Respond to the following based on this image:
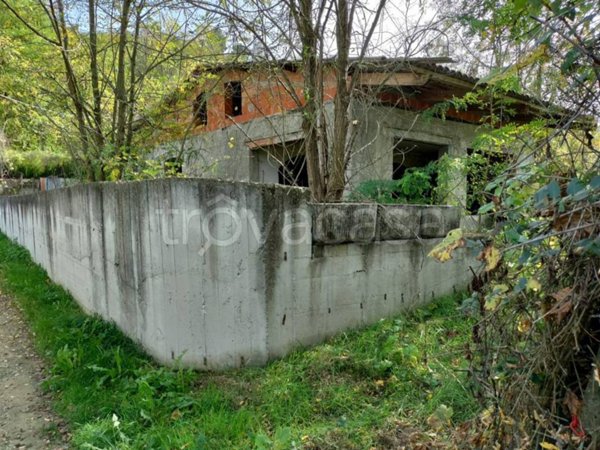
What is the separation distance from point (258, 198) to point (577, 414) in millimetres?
2281

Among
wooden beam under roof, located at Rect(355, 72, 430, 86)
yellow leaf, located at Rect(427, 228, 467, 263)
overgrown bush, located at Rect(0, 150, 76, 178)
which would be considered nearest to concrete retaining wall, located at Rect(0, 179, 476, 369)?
yellow leaf, located at Rect(427, 228, 467, 263)

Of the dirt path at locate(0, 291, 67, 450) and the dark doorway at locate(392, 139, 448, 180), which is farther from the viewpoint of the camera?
the dark doorway at locate(392, 139, 448, 180)

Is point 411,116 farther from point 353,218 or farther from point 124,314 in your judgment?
point 124,314

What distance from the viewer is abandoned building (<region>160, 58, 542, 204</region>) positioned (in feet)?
17.0

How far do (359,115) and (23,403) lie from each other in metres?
5.16

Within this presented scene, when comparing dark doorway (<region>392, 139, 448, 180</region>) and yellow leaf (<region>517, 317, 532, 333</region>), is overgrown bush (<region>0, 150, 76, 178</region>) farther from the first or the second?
yellow leaf (<region>517, 317, 532, 333</region>)

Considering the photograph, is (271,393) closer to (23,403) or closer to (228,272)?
(228,272)

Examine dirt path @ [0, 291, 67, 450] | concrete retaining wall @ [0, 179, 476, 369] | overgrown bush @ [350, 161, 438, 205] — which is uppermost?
overgrown bush @ [350, 161, 438, 205]

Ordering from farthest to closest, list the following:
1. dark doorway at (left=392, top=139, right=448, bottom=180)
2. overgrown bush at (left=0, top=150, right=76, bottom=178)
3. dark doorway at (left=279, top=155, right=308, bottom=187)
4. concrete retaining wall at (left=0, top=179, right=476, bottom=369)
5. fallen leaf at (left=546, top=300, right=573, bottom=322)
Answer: overgrown bush at (left=0, top=150, right=76, bottom=178) < dark doorway at (left=392, top=139, right=448, bottom=180) < dark doorway at (left=279, top=155, right=308, bottom=187) < concrete retaining wall at (left=0, top=179, right=476, bottom=369) < fallen leaf at (left=546, top=300, right=573, bottom=322)

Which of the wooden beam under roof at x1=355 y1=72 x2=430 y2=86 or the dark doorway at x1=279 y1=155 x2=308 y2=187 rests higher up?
the wooden beam under roof at x1=355 y1=72 x2=430 y2=86

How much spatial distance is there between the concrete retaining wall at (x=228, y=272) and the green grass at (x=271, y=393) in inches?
7.6

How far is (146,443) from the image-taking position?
2.17m

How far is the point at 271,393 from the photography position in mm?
2625

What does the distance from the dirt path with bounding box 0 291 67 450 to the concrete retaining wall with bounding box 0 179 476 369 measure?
0.75 metres
